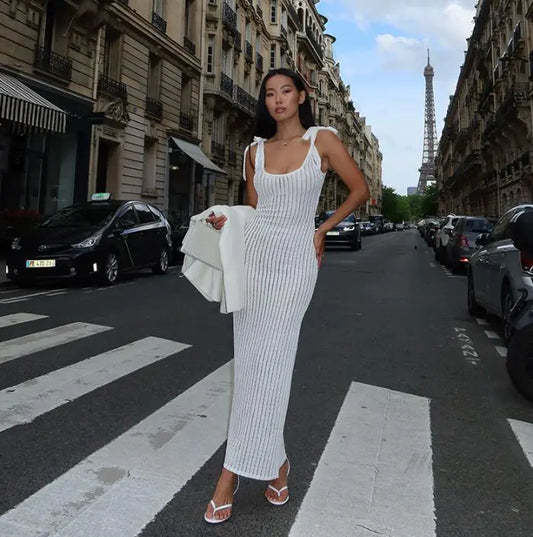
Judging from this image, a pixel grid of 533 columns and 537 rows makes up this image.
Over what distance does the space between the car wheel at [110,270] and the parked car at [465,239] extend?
341 inches

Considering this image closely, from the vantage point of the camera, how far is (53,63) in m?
16.8

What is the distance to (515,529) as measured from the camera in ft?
7.62

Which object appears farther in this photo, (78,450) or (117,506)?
(78,450)

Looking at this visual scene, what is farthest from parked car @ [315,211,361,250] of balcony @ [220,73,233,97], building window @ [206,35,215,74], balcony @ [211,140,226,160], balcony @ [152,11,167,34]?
balcony @ [152,11,167,34]

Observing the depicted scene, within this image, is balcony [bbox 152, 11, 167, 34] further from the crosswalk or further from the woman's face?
the woman's face

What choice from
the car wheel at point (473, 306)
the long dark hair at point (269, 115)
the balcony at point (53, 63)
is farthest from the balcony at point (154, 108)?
the long dark hair at point (269, 115)

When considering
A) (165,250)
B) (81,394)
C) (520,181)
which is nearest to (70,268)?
(165,250)

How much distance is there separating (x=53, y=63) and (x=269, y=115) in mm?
16693

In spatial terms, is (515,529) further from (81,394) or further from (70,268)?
(70,268)

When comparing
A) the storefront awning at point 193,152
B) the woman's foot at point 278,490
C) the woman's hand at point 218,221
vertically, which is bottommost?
the woman's foot at point 278,490

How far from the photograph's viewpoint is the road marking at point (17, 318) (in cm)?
657

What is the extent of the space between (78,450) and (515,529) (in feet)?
7.25

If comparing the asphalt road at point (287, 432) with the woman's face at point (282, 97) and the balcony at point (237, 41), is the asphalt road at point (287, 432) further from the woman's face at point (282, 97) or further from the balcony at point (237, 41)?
the balcony at point (237, 41)

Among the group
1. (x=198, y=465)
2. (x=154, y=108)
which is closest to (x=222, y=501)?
(x=198, y=465)
